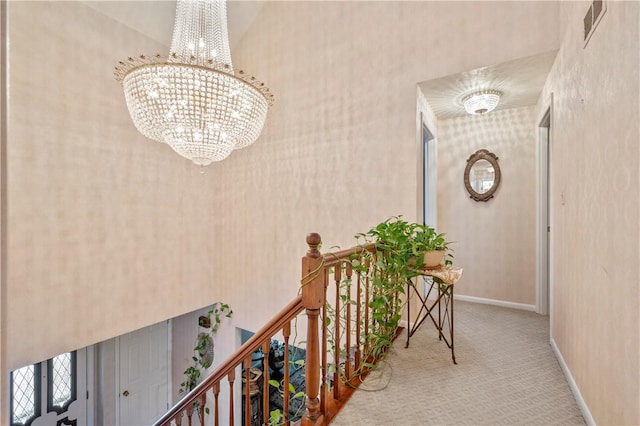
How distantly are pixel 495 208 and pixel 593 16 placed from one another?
2.34 metres

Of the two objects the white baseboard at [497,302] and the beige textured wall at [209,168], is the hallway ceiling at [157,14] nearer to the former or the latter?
the beige textured wall at [209,168]

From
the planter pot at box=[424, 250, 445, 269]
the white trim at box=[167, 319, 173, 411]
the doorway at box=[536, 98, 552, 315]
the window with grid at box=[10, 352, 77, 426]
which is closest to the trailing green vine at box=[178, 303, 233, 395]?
the white trim at box=[167, 319, 173, 411]

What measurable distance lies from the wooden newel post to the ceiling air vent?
1.76 meters

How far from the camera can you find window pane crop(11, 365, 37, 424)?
12.0 feet

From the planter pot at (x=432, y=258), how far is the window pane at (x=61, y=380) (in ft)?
15.3

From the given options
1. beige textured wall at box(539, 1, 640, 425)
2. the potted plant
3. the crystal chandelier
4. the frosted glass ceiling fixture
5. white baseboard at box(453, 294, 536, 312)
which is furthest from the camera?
white baseboard at box(453, 294, 536, 312)

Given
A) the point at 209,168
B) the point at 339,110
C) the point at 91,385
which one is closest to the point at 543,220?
the point at 339,110

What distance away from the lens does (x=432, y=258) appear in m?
2.31

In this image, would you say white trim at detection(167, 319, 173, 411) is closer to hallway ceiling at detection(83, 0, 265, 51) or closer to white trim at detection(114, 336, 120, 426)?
white trim at detection(114, 336, 120, 426)

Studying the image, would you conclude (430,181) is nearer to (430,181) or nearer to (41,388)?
(430,181)

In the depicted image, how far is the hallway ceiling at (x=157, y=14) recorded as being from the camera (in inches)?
128

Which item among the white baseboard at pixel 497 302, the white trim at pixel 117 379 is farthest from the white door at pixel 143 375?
the white baseboard at pixel 497 302

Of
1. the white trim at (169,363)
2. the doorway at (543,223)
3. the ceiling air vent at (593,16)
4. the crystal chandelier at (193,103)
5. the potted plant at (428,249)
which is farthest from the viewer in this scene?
the white trim at (169,363)

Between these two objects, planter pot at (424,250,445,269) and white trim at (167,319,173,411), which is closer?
planter pot at (424,250,445,269)
